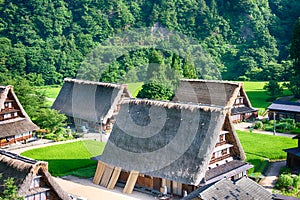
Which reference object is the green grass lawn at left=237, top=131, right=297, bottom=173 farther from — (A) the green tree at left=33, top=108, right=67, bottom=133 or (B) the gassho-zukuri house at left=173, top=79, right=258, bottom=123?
(A) the green tree at left=33, top=108, right=67, bottom=133

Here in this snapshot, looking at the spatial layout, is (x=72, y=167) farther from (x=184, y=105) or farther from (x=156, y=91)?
(x=156, y=91)

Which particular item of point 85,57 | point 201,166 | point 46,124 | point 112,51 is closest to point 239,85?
point 46,124

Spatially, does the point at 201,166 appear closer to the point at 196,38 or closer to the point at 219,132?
the point at 219,132

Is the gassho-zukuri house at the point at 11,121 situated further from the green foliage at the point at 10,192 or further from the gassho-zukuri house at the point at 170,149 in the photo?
the green foliage at the point at 10,192

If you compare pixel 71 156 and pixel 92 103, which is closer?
pixel 71 156

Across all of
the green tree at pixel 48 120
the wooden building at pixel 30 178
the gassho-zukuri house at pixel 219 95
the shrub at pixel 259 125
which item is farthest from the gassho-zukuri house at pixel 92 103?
the wooden building at pixel 30 178

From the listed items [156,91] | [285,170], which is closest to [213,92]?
[156,91]
